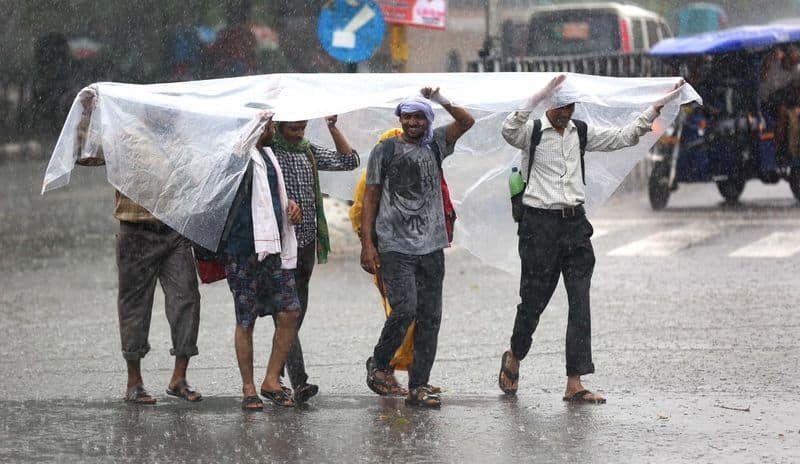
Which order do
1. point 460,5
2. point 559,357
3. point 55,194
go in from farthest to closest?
point 460,5 → point 55,194 → point 559,357

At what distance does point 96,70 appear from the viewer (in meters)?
37.9

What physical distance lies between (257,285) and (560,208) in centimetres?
168

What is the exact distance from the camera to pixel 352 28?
1625cm

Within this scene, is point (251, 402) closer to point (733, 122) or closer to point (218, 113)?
point (218, 113)

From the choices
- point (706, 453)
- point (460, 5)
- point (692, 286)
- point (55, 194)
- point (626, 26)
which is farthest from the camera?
point (460, 5)

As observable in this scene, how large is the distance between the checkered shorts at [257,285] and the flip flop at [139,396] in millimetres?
739

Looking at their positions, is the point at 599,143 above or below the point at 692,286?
above

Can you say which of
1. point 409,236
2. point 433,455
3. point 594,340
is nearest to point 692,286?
point 594,340

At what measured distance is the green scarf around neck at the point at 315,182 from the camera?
8.18 m

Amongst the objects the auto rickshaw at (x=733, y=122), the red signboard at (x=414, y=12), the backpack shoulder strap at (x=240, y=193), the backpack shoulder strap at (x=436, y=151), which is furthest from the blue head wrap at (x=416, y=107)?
the auto rickshaw at (x=733, y=122)

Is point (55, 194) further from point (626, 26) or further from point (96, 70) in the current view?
point (96, 70)

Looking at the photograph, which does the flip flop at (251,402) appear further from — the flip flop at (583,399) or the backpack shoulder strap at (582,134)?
the backpack shoulder strap at (582,134)

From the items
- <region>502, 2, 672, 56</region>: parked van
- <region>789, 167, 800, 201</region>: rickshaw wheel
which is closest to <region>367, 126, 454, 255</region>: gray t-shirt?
<region>789, 167, 800, 201</region>: rickshaw wheel

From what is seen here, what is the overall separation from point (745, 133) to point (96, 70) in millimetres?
22153
